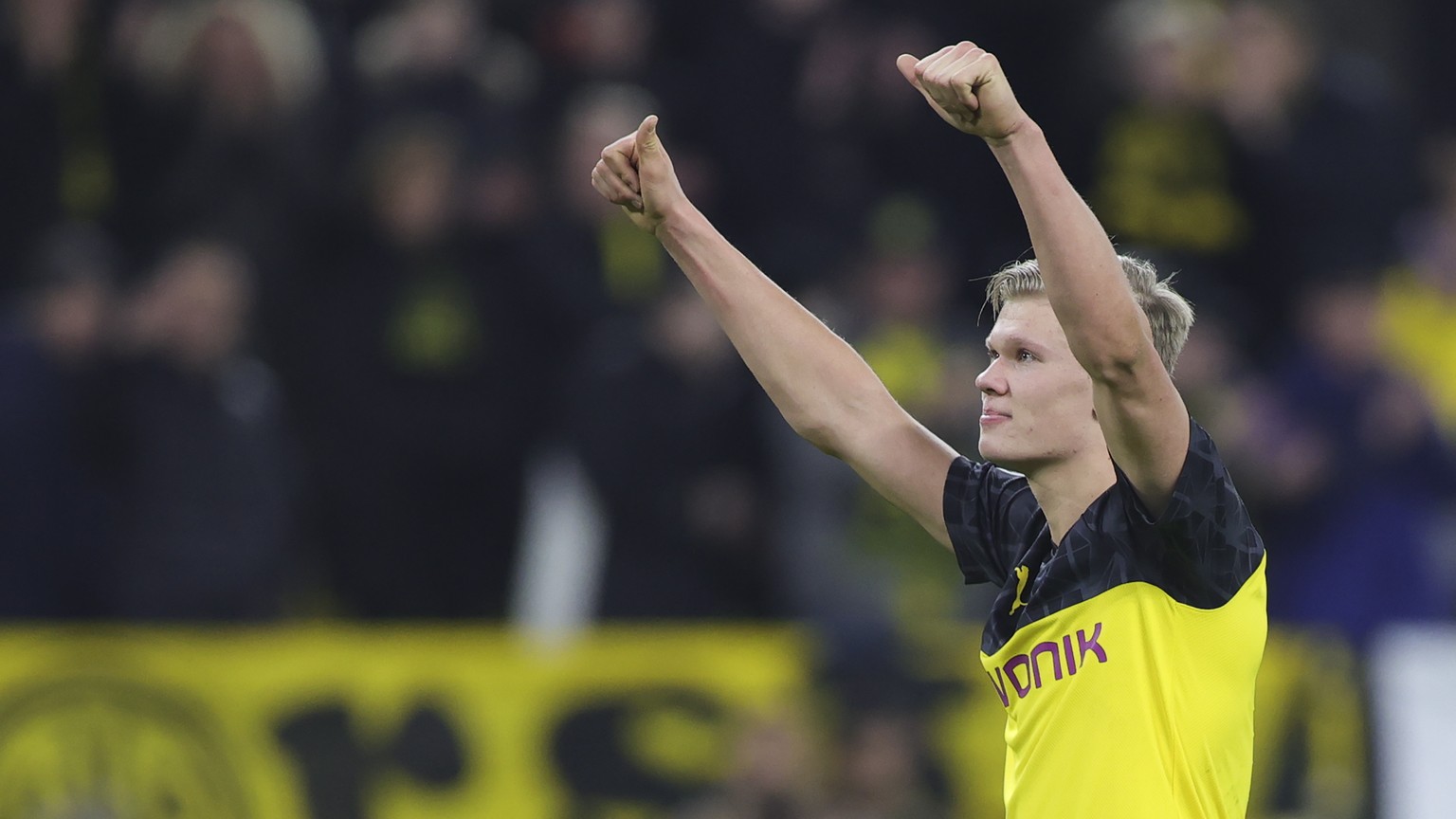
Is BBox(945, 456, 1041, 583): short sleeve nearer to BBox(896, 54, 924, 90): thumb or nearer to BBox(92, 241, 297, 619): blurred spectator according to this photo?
BBox(896, 54, 924, 90): thumb

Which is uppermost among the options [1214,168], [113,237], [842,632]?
[1214,168]

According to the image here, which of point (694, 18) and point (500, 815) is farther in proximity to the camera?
point (694, 18)

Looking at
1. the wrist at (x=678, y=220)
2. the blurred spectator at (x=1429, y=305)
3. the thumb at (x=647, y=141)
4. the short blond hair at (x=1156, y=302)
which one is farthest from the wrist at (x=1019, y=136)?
the blurred spectator at (x=1429, y=305)

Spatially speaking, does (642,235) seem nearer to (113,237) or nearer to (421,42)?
(421,42)

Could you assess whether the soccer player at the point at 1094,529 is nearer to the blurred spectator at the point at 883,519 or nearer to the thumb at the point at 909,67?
the thumb at the point at 909,67

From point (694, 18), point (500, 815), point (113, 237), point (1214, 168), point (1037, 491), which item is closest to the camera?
point (1037, 491)

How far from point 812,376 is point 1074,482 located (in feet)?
2.48

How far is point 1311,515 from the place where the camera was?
31.8 ft

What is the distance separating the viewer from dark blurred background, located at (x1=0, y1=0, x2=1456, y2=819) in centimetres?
892

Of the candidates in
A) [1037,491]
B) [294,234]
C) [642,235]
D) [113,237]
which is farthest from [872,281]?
[1037,491]

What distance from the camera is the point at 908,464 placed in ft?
15.2

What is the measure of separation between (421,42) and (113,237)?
1698mm

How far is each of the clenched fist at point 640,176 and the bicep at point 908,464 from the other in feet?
2.20

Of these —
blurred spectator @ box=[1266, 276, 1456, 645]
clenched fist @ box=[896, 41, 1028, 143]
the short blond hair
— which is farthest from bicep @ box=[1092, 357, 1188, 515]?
blurred spectator @ box=[1266, 276, 1456, 645]
